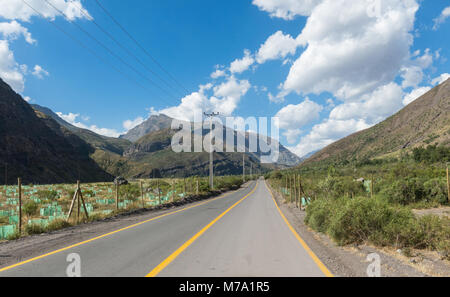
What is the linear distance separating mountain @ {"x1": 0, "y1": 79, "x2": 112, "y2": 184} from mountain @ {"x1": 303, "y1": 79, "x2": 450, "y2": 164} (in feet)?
295

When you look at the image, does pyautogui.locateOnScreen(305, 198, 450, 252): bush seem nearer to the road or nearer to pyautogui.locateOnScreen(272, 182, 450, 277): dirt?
pyautogui.locateOnScreen(272, 182, 450, 277): dirt

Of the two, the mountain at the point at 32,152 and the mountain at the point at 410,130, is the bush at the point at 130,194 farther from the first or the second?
the mountain at the point at 410,130

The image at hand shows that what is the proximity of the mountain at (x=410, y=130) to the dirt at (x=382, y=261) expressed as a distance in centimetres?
6035

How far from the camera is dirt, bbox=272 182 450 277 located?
16.1ft

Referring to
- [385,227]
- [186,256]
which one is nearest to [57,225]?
[186,256]

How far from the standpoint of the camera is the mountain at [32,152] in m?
72.1

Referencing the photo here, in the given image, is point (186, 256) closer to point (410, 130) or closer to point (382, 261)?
point (382, 261)

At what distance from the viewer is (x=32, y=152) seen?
7850cm

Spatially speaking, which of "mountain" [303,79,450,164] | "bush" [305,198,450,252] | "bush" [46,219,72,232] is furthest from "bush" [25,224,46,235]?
"mountain" [303,79,450,164]

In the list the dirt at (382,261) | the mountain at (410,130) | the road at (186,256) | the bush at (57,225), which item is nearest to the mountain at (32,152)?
the bush at (57,225)

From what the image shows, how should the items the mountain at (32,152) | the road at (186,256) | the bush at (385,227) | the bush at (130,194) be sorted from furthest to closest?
the mountain at (32,152) → the bush at (130,194) → the bush at (385,227) → the road at (186,256)

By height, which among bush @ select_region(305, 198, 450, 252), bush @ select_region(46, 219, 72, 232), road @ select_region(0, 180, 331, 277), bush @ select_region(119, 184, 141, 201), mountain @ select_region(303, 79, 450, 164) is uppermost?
mountain @ select_region(303, 79, 450, 164)

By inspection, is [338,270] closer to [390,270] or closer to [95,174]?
[390,270]
